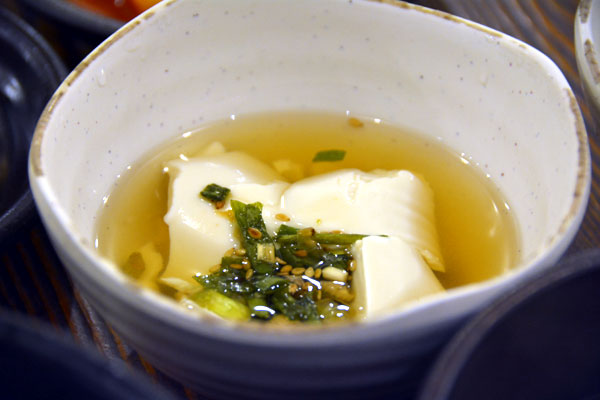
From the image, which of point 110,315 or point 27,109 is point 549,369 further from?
point 27,109

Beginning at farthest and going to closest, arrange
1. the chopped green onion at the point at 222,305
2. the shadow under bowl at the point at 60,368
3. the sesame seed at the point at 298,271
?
the sesame seed at the point at 298,271 < the chopped green onion at the point at 222,305 < the shadow under bowl at the point at 60,368

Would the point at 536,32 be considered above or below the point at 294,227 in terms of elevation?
above

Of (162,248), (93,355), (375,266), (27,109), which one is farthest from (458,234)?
(27,109)

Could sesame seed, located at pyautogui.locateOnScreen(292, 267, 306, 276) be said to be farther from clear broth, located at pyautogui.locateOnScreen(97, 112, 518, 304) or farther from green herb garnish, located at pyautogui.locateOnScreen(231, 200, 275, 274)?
clear broth, located at pyautogui.locateOnScreen(97, 112, 518, 304)

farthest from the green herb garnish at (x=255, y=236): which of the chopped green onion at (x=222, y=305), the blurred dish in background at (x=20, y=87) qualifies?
the blurred dish in background at (x=20, y=87)

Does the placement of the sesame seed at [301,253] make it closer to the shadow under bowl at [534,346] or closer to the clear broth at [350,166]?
the clear broth at [350,166]

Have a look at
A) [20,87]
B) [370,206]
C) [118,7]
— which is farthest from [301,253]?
[118,7]

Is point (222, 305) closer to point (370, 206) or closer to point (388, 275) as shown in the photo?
point (388, 275)
